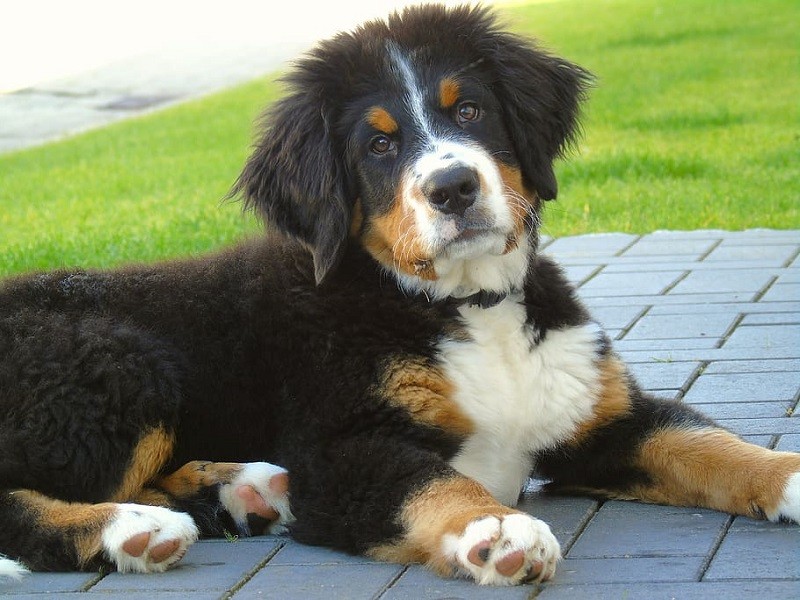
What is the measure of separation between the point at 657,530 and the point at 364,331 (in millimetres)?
1017

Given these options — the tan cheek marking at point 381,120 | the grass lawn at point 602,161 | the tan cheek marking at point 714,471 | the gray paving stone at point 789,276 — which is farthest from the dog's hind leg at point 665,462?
the gray paving stone at point 789,276

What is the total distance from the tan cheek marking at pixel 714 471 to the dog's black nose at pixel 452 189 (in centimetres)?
93

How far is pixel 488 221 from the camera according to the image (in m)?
3.81

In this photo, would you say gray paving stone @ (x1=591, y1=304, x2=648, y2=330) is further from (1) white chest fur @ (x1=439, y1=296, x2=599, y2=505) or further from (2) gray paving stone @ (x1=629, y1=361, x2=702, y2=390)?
(1) white chest fur @ (x1=439, y1=296, x2=599, y2=505)

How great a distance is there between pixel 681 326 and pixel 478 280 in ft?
6.88

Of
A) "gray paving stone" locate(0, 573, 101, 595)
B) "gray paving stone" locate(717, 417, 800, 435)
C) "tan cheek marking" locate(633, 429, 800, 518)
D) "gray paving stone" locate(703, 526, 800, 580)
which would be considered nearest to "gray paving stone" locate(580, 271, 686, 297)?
"gray paving stone" locate(717, 417, 800, 435)

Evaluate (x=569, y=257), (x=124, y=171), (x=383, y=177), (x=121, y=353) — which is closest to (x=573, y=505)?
(x=383, y=177)

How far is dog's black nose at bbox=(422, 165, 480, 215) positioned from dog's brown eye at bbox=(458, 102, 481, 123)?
14.4 inches

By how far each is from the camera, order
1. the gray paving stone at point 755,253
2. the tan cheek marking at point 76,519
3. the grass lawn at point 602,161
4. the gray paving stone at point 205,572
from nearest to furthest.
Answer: the gray paving stone at point 205,572
the tan cheek marking at point 76,519
the gray paving stone at point 755,253
the grass lawn at point 602,161

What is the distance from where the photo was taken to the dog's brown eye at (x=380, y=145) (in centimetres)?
401

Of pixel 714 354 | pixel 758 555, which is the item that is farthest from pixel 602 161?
pixel 758 555

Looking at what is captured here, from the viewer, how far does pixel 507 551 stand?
3258 mm

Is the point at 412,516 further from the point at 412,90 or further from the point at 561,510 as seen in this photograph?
the point at 412,90

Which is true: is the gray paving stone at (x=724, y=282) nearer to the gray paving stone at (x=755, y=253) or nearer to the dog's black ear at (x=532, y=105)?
the gray paving stone at (x=755, y=253)
